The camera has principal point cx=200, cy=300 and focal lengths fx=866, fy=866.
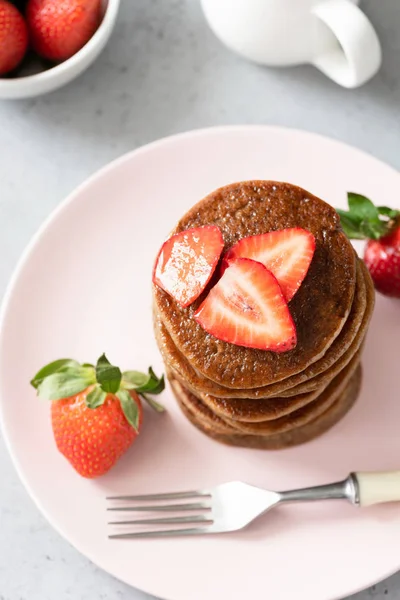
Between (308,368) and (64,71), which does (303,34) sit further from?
(308,368)

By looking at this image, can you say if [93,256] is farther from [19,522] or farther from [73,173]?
[19,522]

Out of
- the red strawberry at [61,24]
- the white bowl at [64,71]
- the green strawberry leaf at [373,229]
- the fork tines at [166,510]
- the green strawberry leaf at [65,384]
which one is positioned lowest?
the fork tines at [166,510]

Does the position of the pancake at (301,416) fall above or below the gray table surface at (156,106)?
below

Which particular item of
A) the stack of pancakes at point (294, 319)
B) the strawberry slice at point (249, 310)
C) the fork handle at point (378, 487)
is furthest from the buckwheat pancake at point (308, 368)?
the fork handle at point (378, 487)

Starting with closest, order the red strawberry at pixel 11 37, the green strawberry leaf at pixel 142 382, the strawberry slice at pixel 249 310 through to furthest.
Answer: the strawberry slice at pixel 249 310 → the green strawberry leaf at pixel 142 382 → the red strawberry at pixel 11 37

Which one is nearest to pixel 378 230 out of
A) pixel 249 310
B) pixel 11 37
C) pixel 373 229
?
pixel 373 229

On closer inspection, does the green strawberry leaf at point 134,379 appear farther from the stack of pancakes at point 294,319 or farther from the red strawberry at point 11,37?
the red strawberry at point 11,37

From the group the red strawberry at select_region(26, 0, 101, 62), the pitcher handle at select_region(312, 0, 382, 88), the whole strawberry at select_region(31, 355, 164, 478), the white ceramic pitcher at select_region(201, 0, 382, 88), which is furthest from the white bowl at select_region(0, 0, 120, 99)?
the whole strawberry at select_region(31, 355, 164, 478)
